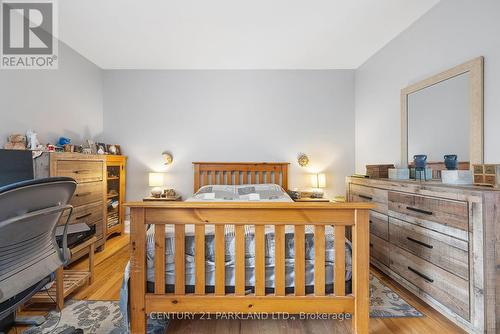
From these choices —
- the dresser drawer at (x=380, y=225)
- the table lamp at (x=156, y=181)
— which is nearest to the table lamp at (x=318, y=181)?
the dresser drawer at (x=380, y=225)

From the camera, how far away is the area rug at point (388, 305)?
1.72 metres

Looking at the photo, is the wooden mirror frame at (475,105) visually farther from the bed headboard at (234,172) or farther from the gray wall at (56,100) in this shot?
the gray wall at (56,100)

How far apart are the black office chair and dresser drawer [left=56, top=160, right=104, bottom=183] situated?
4.42 ft

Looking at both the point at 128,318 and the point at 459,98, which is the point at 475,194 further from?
the point at 128,318

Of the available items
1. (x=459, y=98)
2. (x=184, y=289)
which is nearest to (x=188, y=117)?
(x=184, y=289)

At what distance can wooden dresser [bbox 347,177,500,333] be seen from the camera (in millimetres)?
1352

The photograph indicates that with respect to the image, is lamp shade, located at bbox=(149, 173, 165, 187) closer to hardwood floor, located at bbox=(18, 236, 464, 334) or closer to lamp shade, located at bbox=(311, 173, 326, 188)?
hardwood floor, located at bbox=(18, 236, 464, 334)

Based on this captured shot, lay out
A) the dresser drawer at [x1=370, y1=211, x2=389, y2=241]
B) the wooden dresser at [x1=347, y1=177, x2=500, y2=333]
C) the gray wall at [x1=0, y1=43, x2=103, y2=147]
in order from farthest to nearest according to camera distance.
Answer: the gray wall at [x1=0, y1=43, x2=103, y2=147] < the dresser drawer at [x1=370, y1=211, x2=389, y2=241] < the wooden dresser at [x1=347, y1=177, x2=500, y2=333]

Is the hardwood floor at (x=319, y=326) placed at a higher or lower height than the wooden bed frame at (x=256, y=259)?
lower

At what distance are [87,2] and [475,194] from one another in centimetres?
338

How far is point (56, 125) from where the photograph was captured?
2.81 m

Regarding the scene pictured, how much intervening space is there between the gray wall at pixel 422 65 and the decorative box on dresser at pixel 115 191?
3.57 meters

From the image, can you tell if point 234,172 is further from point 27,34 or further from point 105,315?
point 27,34

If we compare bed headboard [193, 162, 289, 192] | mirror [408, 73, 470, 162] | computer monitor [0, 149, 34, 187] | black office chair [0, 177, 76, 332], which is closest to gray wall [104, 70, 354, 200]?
bed headboard [193, 162, 289, 192]
